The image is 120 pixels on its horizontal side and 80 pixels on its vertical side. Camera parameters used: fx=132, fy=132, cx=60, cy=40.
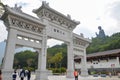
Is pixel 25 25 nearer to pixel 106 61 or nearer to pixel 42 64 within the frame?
pixel 42 64

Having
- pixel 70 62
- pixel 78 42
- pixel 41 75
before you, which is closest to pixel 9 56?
pixel 41 75

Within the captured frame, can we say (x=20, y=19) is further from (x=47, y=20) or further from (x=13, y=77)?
(x=13, y=77)

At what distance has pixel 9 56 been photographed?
11.3 metres

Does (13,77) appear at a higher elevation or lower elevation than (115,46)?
lower

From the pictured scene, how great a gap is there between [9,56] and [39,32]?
4230 mm

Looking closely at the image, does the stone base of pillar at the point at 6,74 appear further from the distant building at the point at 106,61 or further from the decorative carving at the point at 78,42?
the distant building at the point at 106,61

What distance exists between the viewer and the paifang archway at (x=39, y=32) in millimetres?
11645

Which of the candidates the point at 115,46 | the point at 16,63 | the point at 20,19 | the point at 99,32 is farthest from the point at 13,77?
the point at 99,32

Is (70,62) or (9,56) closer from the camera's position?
(9,56)

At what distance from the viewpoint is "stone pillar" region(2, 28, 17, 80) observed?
1087cm

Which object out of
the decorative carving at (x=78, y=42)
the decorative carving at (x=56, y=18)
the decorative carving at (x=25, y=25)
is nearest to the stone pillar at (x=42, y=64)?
the decorative carving at (x=25, y=25)

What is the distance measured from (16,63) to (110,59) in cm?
3661

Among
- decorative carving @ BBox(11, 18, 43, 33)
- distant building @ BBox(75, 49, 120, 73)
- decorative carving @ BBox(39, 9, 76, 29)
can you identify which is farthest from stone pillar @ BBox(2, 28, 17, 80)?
distant building @ BBox(75, 49, 120, 73)

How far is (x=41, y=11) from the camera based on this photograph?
14844 millimetres
